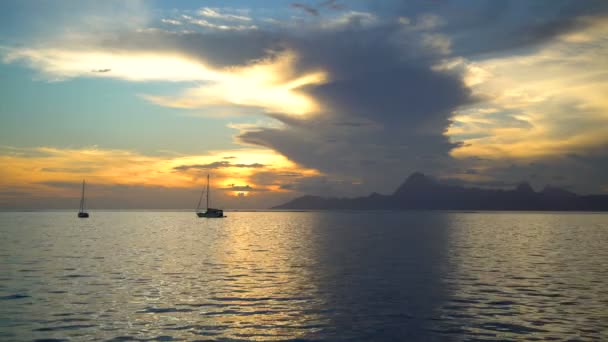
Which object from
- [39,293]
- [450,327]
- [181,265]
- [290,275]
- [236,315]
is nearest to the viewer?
[450,327]

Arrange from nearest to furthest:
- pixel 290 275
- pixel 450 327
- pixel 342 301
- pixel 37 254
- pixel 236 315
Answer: pixel 450 327
pixel 236 315
pixel 342 301
pixel 290 275
pixel 37 254

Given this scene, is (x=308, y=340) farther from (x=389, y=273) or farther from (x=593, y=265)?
(x=593, y=265)

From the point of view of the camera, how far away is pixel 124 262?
180ft

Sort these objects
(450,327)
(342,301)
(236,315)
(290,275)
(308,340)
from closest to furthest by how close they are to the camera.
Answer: (308,340)
(450,327)
(236,315)
(342,301)
(290,275)

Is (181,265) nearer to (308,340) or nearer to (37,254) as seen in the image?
(37,254)

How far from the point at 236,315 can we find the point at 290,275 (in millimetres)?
16875

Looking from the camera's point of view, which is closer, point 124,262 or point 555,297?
point 555,297

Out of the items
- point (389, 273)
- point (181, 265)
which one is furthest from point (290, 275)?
point (181, 265)

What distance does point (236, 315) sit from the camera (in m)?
28.4

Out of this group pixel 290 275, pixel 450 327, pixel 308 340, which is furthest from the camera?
pixel 290 275

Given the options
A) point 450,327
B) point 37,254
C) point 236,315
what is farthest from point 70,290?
point 37,254

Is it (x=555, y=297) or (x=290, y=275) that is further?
(x=290, y=275)

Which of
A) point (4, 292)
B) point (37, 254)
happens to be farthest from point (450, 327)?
point (37, 254)

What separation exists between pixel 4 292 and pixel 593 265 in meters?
60.5
